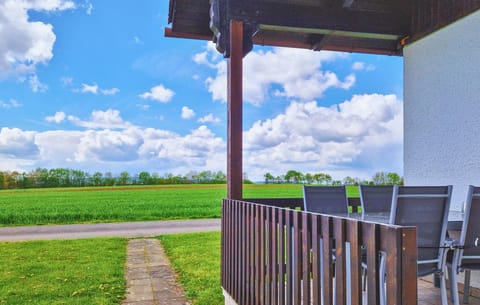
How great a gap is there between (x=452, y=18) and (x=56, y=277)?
5.62m

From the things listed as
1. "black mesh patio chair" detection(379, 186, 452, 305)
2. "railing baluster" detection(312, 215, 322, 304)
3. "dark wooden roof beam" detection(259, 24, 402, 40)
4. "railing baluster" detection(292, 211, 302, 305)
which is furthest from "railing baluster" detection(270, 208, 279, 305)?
"dark wooden roof beam" detection(259, 24, 402, 40)

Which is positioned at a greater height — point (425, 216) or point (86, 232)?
point (425, 216)

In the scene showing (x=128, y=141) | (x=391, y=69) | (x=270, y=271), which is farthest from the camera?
(x=128, y=141)

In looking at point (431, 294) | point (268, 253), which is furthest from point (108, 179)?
point (268, 253)

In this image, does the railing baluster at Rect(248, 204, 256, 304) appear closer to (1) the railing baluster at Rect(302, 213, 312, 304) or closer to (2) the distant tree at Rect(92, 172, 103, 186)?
(1) the railing baluster at Rect(302, 213, 312, 304)

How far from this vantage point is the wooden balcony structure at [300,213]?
1513mm

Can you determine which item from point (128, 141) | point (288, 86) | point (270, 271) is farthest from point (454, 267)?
point (128, 141)

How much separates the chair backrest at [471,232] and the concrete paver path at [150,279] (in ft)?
8.50

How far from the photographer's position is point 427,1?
4.84 metres

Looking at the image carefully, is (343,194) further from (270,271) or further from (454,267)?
(270,271)

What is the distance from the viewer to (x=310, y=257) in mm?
2180

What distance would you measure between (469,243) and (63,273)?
193 inches

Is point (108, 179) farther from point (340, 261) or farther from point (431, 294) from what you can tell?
point (340, 261)

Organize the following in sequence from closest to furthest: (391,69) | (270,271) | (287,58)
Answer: (270,271) < (391,69) < (287,58)
